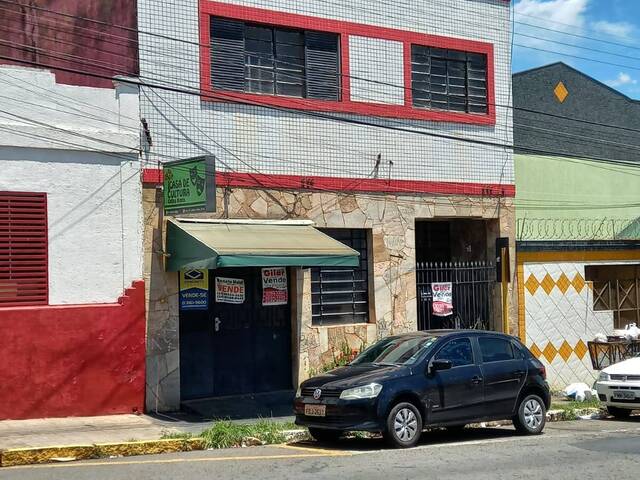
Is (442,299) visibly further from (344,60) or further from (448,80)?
(344,60)

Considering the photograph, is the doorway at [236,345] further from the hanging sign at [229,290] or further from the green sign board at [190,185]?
the green sign board at [190,185]

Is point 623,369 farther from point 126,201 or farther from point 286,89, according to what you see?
point 126,201

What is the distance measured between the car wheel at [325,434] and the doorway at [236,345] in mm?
3923

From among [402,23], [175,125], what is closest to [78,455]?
[175,125]

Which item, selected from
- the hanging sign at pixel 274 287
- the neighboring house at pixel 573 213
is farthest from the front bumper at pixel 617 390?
the hanging sign at pixel 274 287

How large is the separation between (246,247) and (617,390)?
714 cm

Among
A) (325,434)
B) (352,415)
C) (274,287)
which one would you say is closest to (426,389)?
(352,415)

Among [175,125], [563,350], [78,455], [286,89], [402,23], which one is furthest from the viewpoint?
[563,350]

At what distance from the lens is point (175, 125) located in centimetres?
1588

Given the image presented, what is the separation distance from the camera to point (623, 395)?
1589 cm

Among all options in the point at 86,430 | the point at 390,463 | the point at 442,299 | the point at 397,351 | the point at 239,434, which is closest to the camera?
the point at 390,463

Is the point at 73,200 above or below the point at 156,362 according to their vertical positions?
above

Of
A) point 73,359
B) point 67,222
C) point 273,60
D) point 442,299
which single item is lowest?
point 73,359

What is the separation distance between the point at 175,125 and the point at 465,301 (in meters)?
7.69
